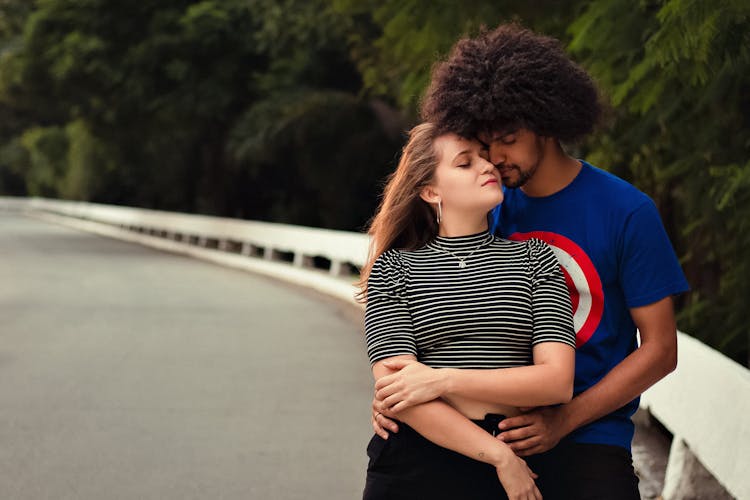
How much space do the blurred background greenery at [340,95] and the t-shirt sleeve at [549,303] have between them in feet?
3.10

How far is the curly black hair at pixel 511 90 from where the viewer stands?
284 cm

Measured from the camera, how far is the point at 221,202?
32.2 m

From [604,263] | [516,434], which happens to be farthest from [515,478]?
[604,263]

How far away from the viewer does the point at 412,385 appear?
2.71 meters

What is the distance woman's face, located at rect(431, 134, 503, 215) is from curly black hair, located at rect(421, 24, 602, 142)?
4 cm

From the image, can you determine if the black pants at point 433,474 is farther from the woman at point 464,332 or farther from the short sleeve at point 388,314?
the short sleeve at point 388,314

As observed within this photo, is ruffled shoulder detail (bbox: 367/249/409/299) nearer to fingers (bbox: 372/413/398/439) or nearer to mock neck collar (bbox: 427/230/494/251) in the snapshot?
mock neck collar (bbox: 427/230/494/251)

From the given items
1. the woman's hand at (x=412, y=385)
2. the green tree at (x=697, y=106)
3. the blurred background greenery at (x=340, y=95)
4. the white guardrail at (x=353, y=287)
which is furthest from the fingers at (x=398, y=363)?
the green tree at (x=697, y=106)

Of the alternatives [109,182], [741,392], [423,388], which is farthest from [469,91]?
[109,182]

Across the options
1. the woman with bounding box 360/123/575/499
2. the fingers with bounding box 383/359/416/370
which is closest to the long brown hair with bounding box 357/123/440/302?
the woman with bounding box 360/123/575/499

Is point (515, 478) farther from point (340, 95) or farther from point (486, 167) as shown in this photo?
point (340, 95)

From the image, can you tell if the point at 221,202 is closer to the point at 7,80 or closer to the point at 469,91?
the point at 7,80

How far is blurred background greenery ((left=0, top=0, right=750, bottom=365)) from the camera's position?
6184mm

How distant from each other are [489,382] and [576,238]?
0.49 meters
